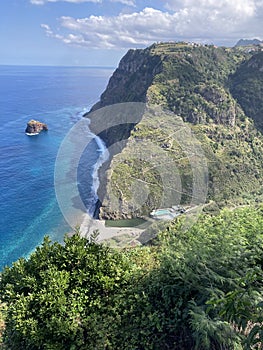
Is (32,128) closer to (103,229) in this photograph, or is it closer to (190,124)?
(190,124)

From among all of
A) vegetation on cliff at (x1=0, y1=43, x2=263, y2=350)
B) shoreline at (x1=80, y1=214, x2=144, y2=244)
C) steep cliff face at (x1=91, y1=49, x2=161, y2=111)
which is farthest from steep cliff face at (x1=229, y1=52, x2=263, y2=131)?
vegetation on cliff at (x1=0, y1=43, x2=263, y2=350)

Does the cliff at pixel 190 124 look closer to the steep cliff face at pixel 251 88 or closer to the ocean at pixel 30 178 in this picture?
the steep cliff face at pixel 251 88

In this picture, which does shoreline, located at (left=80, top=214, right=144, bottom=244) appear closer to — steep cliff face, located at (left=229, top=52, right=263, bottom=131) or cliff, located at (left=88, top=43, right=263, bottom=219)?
cliff, located at (left=88, top=43, right=263, bottom=219)

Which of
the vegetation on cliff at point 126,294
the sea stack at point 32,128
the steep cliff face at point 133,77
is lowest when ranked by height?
the sea stack at point 32,128

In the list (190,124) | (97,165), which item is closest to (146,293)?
(97,165)

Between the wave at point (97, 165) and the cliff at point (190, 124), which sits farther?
the wave at point (97, 165)

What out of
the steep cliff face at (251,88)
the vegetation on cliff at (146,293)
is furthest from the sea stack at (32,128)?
the vegetation on cliff at (146,293)

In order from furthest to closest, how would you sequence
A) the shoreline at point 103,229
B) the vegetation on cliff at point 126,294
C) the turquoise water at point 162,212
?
the turquoise water at point 162,212
the shoreline at point 103,229
the vegetation on cliff at point 126,294

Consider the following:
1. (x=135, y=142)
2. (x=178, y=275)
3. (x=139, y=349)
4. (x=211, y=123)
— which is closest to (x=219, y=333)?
(x=178, y=275)
